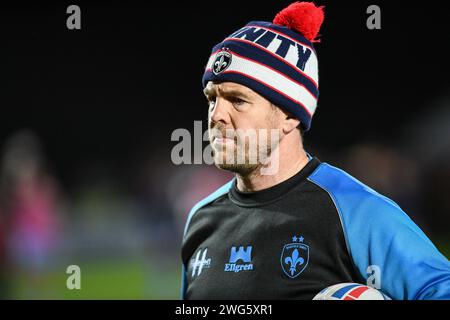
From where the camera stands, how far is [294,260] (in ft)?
7.90

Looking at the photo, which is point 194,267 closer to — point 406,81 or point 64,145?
point 406,81

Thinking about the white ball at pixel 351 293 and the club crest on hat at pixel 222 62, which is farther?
the club crest on hat at pixel 222 62

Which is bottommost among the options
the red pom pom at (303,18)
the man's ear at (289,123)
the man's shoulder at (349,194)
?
the man's shoulder at (349,194)

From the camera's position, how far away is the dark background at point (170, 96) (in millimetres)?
9625

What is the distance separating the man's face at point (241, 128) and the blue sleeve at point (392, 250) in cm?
43

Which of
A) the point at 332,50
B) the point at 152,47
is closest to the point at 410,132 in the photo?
the point at 332,50

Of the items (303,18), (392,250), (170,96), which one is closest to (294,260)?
(392,250)

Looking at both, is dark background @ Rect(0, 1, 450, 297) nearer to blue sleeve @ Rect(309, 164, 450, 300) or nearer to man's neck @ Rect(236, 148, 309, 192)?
man's neck @ Rect(236, 148, 309, 192)

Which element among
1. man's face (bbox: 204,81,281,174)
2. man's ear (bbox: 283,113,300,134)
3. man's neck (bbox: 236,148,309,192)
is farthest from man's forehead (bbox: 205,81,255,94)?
man's neck (bbox: 236,148,309,192)

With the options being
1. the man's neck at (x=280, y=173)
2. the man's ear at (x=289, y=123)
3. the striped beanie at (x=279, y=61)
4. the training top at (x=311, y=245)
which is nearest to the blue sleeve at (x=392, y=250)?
the training top at (x=311, y=245)

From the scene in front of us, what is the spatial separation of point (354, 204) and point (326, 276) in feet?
0.93

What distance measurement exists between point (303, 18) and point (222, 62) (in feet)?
1.29

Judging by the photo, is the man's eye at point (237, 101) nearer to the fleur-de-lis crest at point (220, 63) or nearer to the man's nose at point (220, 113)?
the man's nose at point (220, 113)

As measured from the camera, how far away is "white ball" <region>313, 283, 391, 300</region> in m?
2.13
